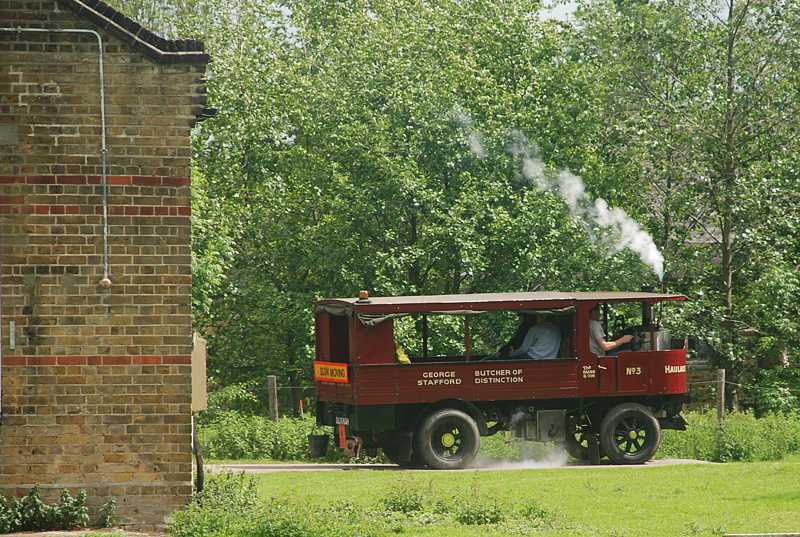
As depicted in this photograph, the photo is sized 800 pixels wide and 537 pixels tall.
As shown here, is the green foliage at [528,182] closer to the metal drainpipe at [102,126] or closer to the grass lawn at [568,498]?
the grass lawn at [568,498]

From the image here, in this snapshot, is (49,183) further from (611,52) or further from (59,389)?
(611,52)

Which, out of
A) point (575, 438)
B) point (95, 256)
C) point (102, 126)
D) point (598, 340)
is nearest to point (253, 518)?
point (95, 256)

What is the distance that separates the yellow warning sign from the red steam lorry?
2 centimetres

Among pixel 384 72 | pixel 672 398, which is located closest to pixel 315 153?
pixel 384 72

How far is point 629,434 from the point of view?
22.3 m

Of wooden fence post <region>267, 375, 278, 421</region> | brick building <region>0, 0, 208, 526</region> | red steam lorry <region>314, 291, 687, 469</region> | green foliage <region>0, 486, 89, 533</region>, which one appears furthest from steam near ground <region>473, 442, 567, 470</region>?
green foliage <region>0, 486, 89, 533</region>

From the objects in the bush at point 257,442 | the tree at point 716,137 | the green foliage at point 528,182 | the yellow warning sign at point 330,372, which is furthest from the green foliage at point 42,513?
the tree at point 716,137

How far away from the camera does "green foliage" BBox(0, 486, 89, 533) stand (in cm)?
1365

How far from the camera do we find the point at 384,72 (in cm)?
3453

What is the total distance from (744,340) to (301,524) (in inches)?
866

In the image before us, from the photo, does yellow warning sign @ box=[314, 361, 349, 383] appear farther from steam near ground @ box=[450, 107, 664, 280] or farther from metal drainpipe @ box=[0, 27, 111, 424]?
steam near ground @ box=[450, 107, 664, 280]

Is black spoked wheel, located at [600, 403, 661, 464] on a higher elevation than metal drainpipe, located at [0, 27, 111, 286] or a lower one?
lower

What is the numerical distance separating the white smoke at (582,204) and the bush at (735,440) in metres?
8.63

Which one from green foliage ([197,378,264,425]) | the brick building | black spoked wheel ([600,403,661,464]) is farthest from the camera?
green foliage ([197,378,264,425])
